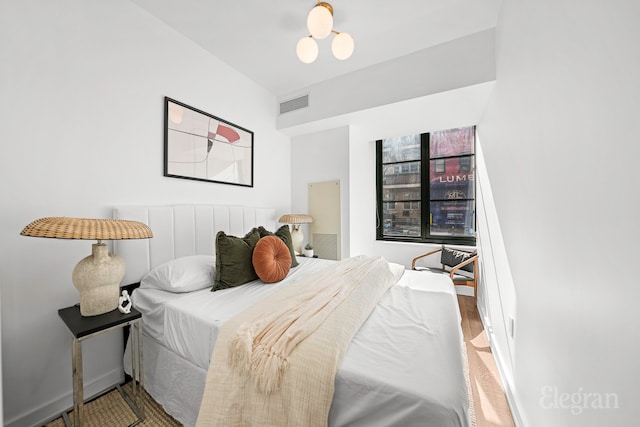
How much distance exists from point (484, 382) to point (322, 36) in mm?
2771

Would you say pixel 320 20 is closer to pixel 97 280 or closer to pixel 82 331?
pixel 97 280

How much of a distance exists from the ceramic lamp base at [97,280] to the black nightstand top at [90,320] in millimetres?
41

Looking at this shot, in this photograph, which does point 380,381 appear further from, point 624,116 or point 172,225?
point 172,225

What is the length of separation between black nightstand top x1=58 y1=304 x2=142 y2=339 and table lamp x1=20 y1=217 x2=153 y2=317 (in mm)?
39

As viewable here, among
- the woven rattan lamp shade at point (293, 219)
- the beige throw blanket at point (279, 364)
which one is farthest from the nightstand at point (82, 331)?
the woven rattan lamp shade at point (293, 219)

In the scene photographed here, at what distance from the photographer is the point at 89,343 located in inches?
66.2

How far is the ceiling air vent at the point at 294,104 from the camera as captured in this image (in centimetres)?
317

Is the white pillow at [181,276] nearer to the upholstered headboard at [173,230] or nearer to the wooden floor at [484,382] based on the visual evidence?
the upholstered headboard at [173,230]

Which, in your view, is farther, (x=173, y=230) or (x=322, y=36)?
(x=173, y=230)

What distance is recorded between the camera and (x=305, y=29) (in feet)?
7.33

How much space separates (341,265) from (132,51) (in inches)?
Answer: 94.4

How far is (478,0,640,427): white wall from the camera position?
634 millimetres

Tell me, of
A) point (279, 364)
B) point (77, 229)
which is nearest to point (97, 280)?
point (77, 229)

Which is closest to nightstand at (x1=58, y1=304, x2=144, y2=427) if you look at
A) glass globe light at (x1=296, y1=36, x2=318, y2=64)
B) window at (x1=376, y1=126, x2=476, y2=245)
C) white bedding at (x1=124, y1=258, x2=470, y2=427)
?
white bedding at (x1=124, y1=258, x2=470, y2=427)
